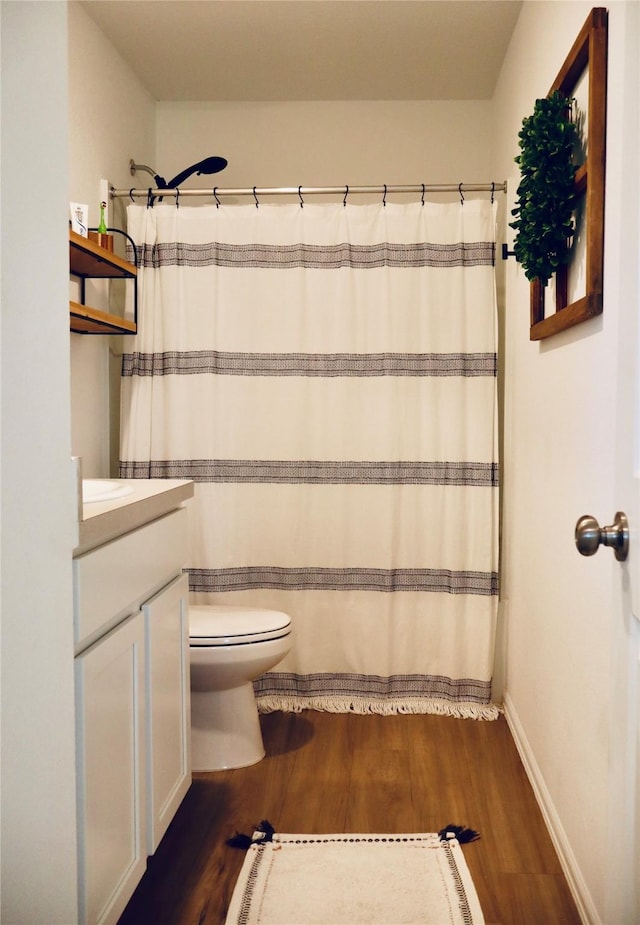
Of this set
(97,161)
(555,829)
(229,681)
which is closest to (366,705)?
(229,681)

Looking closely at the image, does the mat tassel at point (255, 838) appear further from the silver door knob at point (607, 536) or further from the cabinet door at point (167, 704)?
the silver door knob at point (607, 536)

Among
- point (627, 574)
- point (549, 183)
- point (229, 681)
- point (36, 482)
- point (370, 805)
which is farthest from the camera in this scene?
point (229, 681)

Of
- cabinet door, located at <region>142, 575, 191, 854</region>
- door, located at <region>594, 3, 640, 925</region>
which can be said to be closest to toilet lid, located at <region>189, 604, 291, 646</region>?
cabinet door, located at <region>142, 575, 191, 854</region>

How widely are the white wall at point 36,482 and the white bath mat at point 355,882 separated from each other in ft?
2.03

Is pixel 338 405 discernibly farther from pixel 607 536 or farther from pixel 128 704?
pixel 607 536

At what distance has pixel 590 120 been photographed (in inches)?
62.3

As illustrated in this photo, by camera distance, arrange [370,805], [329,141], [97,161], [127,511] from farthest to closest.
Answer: [329,141] < [97,161] < [370,805] < [127,511]

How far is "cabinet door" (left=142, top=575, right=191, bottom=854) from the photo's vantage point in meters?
1.82

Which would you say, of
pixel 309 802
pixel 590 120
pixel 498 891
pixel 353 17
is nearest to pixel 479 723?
pixel 309 802

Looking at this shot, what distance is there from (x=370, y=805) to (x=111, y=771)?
0.99 meters

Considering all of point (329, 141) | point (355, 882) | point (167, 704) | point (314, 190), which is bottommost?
point (355, 882)

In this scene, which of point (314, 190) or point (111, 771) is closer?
point (111, 771)

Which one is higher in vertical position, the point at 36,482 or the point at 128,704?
the point at 36,482

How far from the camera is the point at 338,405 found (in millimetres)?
3008
